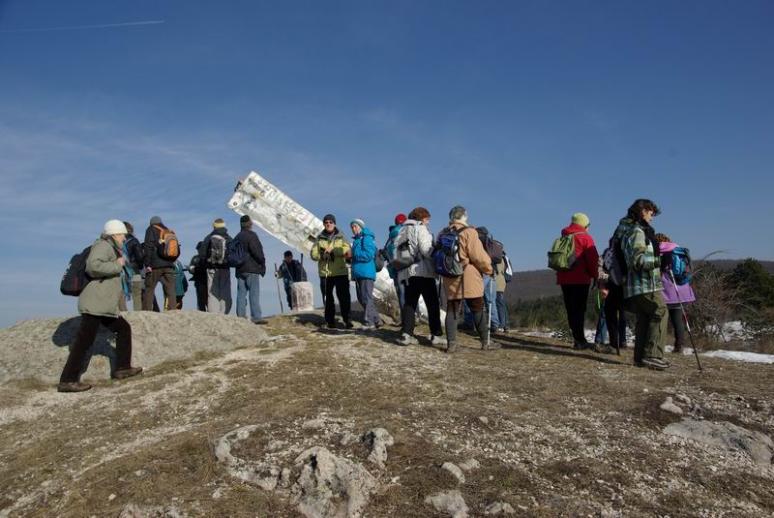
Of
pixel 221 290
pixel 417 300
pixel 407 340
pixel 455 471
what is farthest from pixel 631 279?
pixel 221 290

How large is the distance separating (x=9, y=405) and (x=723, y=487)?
666cm

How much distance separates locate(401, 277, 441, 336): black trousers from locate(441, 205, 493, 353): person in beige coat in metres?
0.49

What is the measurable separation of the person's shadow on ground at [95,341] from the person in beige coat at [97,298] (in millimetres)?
598

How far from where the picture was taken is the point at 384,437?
3885 mm

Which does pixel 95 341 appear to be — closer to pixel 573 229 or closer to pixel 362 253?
pixel 362 253

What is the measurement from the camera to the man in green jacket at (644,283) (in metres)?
6.32

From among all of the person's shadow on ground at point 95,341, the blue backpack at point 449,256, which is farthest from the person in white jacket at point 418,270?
the person's shadow on ground at point 95,341

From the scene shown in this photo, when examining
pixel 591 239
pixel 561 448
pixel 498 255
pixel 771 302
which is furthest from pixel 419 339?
pixel 771 302

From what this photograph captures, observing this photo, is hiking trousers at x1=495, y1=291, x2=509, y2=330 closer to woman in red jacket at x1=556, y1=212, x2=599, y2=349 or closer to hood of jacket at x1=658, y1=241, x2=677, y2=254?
woman in red jacket at x1=556, y1=212, x2=599, y2=349

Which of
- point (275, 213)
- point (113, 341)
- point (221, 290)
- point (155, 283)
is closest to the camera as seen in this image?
point (113, 341)

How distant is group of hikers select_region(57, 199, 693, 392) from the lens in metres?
6.27

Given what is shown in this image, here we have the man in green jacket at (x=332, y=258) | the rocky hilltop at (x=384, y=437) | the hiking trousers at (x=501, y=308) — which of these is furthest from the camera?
the hiking trousers at (x=501, y=308)

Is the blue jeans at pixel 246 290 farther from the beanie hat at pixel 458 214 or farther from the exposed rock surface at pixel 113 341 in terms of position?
the beanie hat at pixel 458 214

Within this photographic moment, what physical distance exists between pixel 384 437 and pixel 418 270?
3866 mm
